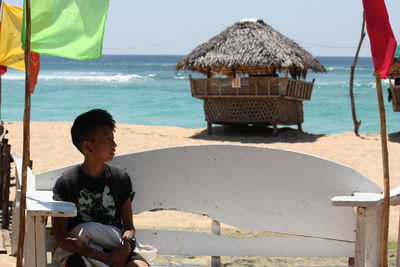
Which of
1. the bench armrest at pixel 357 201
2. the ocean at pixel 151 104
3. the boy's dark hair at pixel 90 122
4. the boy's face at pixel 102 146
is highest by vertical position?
the boy's dark hair at pixel 90 122

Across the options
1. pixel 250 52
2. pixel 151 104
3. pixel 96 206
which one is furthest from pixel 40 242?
pixel 151 104

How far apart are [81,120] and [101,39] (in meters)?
0.37

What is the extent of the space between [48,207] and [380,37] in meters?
1.50

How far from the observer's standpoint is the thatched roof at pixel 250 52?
16.6m

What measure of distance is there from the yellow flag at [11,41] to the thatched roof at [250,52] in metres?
10.5

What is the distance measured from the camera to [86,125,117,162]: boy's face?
292 cm

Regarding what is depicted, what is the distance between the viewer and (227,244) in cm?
336

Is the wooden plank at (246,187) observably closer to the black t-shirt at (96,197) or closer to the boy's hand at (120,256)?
the black t-shirt at (96,197)

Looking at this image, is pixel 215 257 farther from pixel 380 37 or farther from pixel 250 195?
pixel 380 37

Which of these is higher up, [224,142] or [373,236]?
[373,236]

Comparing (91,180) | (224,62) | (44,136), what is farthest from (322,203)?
(224,62)

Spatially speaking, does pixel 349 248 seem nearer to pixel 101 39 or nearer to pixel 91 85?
pixel 101 39

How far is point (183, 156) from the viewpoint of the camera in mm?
3297

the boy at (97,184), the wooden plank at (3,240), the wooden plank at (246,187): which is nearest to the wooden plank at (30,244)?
the boy at (97,184)
